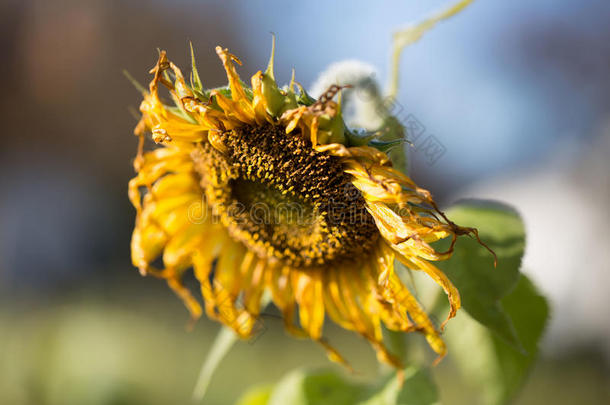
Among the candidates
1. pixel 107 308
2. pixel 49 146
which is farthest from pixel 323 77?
pixel 49 146

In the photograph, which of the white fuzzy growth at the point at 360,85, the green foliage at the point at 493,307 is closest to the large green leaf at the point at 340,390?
the green foliage at the point at 493,307

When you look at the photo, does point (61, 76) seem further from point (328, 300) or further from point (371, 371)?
point (328, 300)

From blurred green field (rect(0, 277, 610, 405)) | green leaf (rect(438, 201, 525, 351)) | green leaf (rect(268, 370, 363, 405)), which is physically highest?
green leaf (rect(438, 201, 525, 351))

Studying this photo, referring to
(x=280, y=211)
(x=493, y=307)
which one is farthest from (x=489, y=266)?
(x=280, y=211)

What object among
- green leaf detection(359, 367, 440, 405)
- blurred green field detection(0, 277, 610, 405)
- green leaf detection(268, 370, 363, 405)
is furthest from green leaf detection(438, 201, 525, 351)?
blurred green field detection(0, 277, 610, 405)

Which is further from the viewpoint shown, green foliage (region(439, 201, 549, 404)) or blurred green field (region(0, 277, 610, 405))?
blurred green field (region(0, 277, 610, 405))

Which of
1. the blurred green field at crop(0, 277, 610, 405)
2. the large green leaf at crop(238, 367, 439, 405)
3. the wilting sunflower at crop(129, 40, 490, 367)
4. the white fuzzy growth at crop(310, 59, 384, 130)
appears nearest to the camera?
the wilting sunflower at crop(129, 40, 490, 367)

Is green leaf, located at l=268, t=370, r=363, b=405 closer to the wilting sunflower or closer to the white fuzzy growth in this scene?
the wilting sunflower
